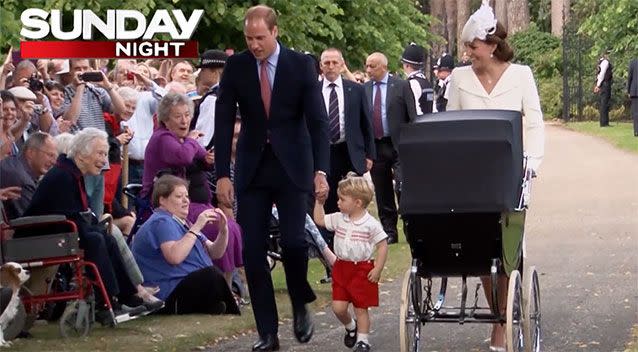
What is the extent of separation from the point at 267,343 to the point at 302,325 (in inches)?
11.6

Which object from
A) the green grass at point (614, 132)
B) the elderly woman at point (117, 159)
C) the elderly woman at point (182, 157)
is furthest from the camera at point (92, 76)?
the green grass at point (614, 132)

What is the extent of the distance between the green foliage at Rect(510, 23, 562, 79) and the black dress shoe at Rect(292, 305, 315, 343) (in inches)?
1812

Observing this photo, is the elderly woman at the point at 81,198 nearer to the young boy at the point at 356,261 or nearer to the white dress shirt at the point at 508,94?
the young boy at the point at 356,261

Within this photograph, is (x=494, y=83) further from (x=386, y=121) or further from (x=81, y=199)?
(x=386, y=121)

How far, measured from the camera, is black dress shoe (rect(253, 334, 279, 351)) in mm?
10914

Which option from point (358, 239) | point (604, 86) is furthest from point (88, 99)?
point (604, 86)

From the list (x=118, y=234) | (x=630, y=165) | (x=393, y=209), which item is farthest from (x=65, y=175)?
(x=630, y=165)

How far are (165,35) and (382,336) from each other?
1157 cm

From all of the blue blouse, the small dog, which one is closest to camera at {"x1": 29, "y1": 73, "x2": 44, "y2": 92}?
the blue blouse

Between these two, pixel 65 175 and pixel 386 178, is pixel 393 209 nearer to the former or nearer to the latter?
pixel 386 178

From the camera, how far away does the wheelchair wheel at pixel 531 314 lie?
992 cm

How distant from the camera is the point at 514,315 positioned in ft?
32.2

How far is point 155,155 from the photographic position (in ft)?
45.4

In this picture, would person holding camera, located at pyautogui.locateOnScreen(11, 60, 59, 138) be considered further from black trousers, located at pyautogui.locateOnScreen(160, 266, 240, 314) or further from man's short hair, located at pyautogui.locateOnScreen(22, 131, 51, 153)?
black trousers, located at pyautogui.locateOnScreen(160, 266, 240, 314)
